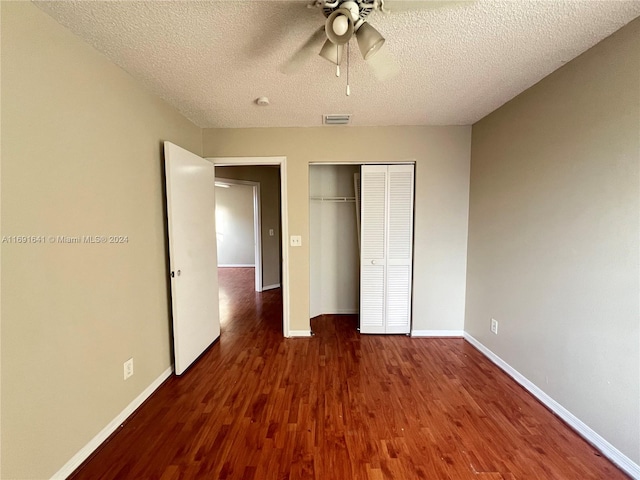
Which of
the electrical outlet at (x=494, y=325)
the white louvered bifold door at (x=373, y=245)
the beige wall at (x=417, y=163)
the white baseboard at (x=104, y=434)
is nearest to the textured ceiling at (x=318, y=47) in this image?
the beige wall at (x=417, y=163)

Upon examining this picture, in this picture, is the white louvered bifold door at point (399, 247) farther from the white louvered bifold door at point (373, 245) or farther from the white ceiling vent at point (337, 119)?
the white ceiling vent at point (337, 119)

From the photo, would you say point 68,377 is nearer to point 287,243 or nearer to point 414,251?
point 287,243

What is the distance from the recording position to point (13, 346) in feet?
3.61

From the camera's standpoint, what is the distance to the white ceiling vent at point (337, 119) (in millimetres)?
2482

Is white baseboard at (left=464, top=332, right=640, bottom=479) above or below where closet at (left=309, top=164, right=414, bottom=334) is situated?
below

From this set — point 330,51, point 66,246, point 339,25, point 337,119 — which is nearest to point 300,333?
point 66,246

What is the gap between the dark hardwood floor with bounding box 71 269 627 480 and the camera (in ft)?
4.52

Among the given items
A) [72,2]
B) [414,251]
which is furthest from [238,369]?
[72,2]

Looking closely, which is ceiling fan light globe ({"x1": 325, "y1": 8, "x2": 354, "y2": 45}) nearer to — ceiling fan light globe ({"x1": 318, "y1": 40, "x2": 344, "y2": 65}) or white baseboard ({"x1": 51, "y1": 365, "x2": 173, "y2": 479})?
ceiling fan light globe ({"x1": 318, "y1": 40, "x2": 344, "y2": 65})

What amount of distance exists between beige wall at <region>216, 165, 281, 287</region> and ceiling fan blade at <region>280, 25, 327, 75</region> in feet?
11.4

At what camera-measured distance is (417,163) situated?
2.79 metres

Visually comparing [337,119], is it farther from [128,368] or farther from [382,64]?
[128,368]

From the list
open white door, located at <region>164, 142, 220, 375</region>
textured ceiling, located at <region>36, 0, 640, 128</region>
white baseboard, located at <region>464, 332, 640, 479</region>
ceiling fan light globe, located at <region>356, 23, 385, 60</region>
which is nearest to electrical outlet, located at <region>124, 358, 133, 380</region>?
open white door, located at <region>164, 142, 220, 375</region>

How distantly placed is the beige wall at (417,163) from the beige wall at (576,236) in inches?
17.3
